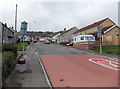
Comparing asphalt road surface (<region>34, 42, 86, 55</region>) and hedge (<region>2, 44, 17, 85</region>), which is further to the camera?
asphalt road surface (<region>34, 42, 86, 55</region>)

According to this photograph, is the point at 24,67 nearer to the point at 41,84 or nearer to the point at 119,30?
the point at 41,84

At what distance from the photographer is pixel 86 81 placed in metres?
5.96

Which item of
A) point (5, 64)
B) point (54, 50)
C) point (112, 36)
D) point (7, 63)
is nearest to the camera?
point (5, 64)

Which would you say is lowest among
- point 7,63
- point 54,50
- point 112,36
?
point 54,50

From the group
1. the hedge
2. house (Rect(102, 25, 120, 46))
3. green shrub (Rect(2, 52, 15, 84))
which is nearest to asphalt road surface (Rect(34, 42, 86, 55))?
house (Rect(102, 25, 120, 46))

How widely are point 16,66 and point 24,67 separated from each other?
18.5 inches

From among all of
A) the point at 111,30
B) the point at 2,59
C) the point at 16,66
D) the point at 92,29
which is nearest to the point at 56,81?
the point at 2,59

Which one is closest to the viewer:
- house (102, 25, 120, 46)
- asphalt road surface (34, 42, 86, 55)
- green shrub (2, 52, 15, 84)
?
green shrub (2, 52, 15, 84)

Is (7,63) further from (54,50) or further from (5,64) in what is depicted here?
(54,50)

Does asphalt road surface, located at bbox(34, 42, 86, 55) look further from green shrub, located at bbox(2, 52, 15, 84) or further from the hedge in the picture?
green shrub, located at bbox(2, 52, 15, 84)

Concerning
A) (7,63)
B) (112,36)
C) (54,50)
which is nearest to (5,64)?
(7,63)

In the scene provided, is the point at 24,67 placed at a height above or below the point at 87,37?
below

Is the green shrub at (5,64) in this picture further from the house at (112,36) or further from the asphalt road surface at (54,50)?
the house at (112,36)

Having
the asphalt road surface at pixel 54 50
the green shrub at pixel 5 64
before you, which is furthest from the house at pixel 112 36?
the green shrub at pixel 5 64
